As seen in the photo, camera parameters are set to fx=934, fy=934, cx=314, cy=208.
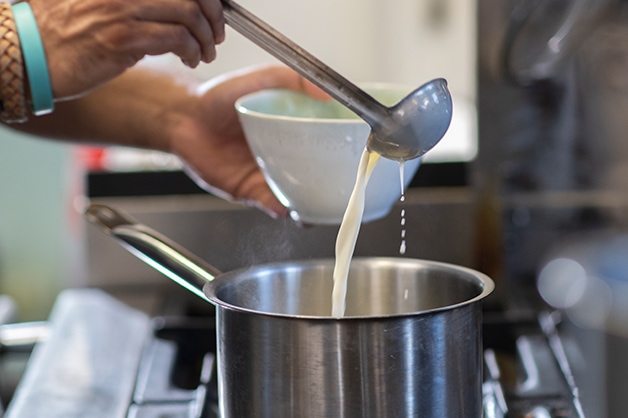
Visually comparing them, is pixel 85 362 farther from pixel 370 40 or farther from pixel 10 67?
pixel 370 40

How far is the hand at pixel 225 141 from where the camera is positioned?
3.20ft

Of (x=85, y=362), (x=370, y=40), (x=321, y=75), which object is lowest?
(x=85, y=362)

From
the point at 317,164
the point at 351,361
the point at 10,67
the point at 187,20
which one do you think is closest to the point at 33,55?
the point at 10,67

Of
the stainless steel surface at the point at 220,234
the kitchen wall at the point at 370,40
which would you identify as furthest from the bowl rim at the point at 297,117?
the kitchen wall at the point at 370,40

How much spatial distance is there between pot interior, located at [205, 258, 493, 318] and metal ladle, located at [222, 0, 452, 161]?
0.10m

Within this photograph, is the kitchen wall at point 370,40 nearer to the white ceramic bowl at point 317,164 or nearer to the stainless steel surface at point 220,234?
the stainless steel surface at point 220,234

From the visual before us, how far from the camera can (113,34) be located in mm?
762

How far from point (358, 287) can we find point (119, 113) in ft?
1.54

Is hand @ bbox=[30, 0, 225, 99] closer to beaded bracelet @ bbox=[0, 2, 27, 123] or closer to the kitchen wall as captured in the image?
beaded bracelet @ bbox=[0, 2, 27, 123]

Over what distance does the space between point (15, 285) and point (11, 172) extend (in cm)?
36

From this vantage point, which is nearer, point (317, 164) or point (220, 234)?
point (317, 164)

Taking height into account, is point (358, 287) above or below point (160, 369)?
above

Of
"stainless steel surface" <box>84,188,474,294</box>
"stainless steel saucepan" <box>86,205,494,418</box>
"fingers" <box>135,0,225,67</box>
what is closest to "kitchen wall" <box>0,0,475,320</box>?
"stainless steel surface" <box>84,188,474,294</box>

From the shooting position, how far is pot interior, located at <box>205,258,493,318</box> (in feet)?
2.30
